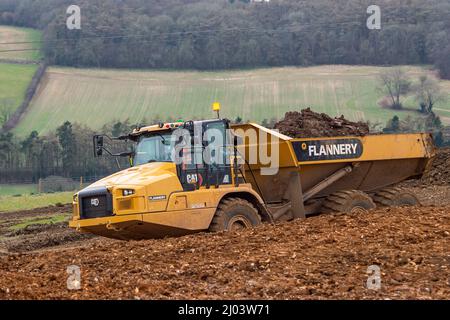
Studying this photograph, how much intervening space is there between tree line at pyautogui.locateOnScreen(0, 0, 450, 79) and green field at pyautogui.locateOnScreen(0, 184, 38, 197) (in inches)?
1120

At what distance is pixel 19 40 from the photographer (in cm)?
8438

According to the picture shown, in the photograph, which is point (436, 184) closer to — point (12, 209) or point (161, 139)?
point (161, 139)

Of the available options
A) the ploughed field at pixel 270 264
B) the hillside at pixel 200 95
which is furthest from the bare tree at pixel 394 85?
the ploughed field at pixel 270 264

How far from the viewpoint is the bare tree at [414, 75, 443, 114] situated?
61.1 meters

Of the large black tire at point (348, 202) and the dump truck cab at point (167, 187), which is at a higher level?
the dump truck cab at point (167, 187)

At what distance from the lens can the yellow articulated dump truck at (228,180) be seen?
15.1m

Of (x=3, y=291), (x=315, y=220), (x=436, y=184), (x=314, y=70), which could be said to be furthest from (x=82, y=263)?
(x=314, y=70)

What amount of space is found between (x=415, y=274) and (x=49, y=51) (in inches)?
2840

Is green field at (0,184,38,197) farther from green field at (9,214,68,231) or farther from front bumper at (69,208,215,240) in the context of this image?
front bumper at (69,208,215,240)

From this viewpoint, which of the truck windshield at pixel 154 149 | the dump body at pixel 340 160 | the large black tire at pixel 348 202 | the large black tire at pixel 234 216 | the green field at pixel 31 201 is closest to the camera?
the large black tire at pixel 234 216

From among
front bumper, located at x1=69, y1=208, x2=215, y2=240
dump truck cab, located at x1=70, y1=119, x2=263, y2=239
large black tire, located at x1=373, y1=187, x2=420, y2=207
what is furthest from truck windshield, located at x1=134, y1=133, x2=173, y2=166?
large black tire, located at x1=373, y1=187, x2=420, y2=207

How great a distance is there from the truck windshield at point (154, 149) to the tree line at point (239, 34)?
57.9 meters

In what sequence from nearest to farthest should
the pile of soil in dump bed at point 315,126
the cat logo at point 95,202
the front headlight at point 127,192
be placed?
the front headlight at point 127,192
the cat logo at point 95,202
the pile of soil in dump bed at point 315,126

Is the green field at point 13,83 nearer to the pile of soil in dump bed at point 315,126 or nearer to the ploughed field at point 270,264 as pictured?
the pile of soil in dump bed at point 315,126
